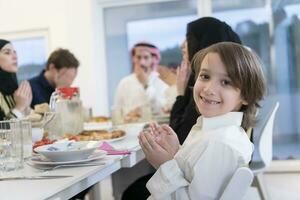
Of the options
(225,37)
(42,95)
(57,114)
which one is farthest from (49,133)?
(42,95)

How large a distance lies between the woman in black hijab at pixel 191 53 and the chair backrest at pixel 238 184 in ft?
A: 2.42

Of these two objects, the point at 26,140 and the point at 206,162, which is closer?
the point at 206,162

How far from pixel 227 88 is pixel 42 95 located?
205cm

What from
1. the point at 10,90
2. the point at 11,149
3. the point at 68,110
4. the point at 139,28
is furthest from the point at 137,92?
the point at 11,149

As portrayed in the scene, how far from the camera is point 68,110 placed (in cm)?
189

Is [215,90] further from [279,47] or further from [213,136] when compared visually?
[279,47]

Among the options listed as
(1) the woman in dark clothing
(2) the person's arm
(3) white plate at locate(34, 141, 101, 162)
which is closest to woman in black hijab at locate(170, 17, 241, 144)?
(1) the woman in dark clothing

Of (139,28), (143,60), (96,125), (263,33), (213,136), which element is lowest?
(96,125)

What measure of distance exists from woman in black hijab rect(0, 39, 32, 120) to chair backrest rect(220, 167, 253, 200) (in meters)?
1.33

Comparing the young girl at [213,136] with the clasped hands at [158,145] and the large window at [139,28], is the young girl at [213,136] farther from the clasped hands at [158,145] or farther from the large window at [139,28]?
the large window at [139,28]

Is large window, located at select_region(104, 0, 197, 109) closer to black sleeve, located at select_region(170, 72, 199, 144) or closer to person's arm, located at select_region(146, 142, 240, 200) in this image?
black sleeve, located at select_region(170, 72, 199, 144)

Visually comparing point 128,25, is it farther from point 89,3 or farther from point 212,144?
point 212,144

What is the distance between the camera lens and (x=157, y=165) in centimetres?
121

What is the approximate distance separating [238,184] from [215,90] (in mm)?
277
